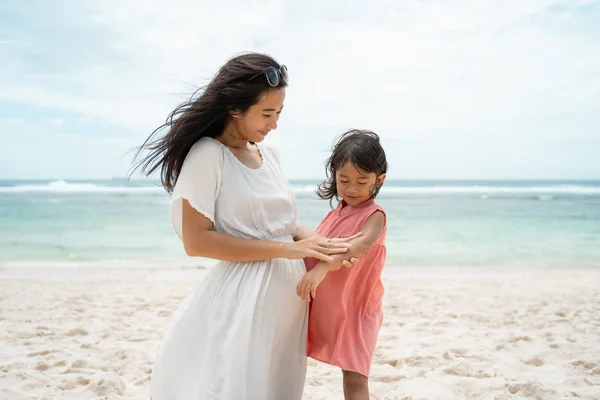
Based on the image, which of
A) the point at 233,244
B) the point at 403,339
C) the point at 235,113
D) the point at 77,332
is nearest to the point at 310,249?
the point at 233,244

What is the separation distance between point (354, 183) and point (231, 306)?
2.57ft

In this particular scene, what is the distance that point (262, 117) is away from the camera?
237 cm

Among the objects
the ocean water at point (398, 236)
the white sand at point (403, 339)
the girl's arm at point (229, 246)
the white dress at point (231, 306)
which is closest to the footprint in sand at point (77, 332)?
the white sand at point (403, 339)

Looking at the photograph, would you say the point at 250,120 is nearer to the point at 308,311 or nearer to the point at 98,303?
the point at 308,311

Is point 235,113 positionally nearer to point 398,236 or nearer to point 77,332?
Answer: point 77,332

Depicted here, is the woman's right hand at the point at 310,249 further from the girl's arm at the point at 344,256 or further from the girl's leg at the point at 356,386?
the girl's leg at the point at 356,386

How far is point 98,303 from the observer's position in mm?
6676

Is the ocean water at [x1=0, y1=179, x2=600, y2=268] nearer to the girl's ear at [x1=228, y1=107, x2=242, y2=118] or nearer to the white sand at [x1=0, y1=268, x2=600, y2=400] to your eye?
the white sand at [x1=0, y1=268, x2=600, y2=400]

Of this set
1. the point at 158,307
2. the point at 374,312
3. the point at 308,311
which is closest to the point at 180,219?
the point at 308,311

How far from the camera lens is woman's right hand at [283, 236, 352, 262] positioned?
2.24 m

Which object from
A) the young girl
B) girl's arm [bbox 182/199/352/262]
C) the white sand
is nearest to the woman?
girl's arm [bbox 182/199/352/262]

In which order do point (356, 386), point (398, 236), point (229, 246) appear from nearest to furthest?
point (229, 246), point (356, 386), point (398, 236)

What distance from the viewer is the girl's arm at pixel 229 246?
7.27ft

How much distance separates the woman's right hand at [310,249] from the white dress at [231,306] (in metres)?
0.17
